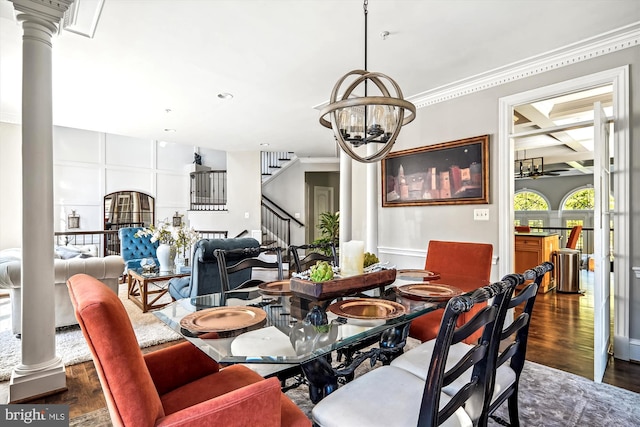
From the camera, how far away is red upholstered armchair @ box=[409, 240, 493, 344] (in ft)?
7.16

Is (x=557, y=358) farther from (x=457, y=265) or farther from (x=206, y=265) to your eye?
(x=206, y=265)

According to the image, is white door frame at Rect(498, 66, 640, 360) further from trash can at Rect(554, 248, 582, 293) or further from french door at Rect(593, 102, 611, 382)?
trash can at Rect(554, 248, 582, 293)

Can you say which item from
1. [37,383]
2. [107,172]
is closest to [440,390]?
[37,383]

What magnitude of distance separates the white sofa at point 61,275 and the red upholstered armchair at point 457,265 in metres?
3.01

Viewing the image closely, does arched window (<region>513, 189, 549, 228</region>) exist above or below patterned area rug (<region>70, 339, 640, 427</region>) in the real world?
above

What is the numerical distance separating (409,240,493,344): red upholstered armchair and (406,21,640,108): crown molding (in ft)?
5.61

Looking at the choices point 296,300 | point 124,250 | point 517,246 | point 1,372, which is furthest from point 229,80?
point 517,246

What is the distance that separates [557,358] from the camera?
270 cm

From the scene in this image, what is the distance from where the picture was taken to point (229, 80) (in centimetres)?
336

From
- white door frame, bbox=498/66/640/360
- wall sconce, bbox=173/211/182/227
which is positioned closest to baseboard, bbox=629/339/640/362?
white door frame, bbox=498/66/640/360

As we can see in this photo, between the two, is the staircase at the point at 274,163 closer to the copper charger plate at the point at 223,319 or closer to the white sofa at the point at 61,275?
the white sofa at the point at 61,275

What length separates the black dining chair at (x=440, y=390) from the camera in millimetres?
1027

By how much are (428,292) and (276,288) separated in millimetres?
900

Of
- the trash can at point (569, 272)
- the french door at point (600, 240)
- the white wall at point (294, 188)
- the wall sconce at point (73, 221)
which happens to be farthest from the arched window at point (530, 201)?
the wall sconce at point (73, 221)
